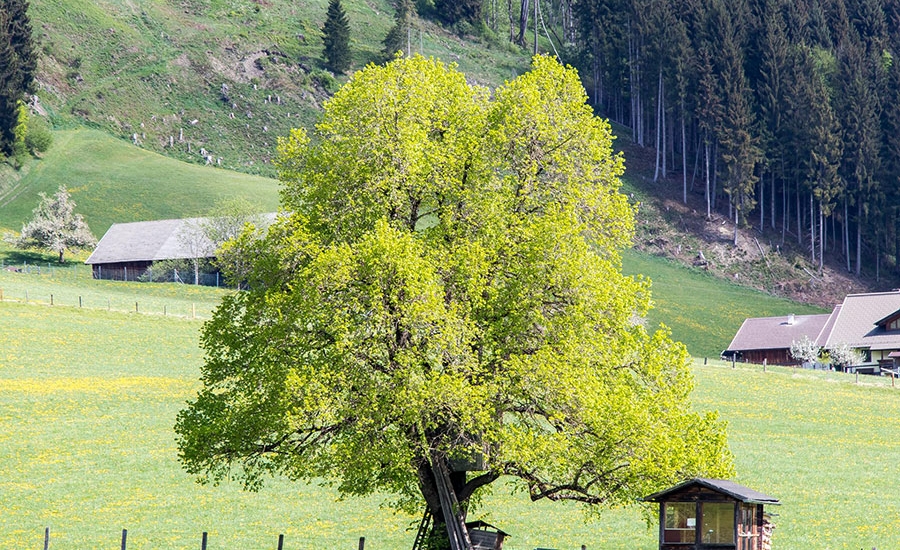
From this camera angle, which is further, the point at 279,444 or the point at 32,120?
the point at 32,120

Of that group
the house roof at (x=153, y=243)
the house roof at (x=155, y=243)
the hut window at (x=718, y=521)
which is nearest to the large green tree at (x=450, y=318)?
the hut window at (x=718, y=521)

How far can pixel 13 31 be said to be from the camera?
150 metres

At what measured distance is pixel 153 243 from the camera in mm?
117812

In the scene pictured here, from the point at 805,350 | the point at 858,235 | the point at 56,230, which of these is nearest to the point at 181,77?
the point at 56,230

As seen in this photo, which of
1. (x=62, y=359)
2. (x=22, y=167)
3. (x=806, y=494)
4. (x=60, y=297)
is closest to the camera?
(x=806, y=494)

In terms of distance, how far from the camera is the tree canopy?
388ft

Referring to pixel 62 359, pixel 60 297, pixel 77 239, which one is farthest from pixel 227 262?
pixel 77 239

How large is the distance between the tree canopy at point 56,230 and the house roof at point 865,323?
7594 centimetres

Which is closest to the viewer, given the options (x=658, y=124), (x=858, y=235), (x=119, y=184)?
(x=119, y=184)

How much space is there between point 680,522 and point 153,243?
310 feet

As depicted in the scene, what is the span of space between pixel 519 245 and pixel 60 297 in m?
66.4

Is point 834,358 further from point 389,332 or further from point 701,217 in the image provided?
point 389,332

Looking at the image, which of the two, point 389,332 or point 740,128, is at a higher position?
point 740,128

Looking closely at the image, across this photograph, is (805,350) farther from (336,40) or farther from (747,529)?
(336,40)
